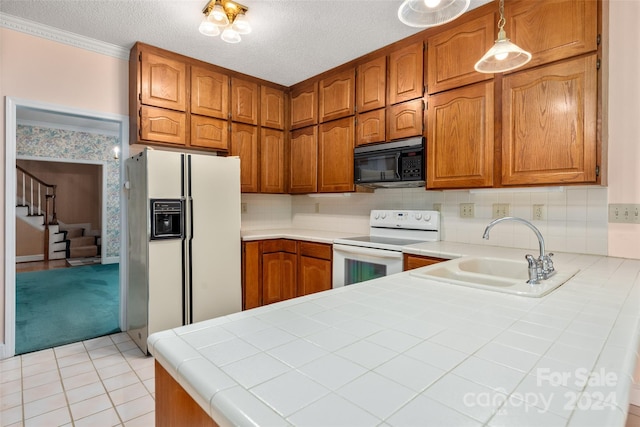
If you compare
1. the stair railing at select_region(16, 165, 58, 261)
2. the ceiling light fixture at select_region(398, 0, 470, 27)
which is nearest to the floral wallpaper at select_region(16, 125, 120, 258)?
the stair railing at select_region(16, 165, 58, 261)

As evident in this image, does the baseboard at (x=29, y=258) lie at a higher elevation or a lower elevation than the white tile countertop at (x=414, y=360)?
lower

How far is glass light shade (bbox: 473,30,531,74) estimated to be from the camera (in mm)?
1505

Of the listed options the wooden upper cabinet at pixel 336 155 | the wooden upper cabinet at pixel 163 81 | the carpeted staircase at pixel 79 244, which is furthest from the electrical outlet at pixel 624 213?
the carpeted staircase at pixel 79 244

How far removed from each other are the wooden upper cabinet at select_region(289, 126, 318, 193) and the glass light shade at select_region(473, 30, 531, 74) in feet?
6.35

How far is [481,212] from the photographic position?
98.6 inches

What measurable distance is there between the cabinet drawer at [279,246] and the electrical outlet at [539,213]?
198 centimetres

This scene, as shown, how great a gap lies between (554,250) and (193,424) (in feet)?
7.61

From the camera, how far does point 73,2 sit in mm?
2146

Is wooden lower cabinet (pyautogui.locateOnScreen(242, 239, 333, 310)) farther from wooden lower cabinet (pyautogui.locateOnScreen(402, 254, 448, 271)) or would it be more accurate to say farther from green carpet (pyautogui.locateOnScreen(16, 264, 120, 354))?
green carpet (pyautogui.locateOnScreen(16, 264, 120, 354))

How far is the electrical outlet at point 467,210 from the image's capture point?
2555 mm

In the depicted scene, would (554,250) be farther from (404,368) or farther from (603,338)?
(404,368)

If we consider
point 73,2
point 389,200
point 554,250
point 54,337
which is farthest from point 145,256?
point 554,250

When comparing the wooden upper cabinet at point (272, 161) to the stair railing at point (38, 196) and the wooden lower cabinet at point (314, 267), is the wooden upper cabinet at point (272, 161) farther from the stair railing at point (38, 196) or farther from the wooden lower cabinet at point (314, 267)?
the stair railing at point (38, 196)

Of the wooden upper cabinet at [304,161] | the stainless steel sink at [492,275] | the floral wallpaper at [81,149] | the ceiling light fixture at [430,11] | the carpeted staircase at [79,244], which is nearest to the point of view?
the stainless steel sink at [492,275]
